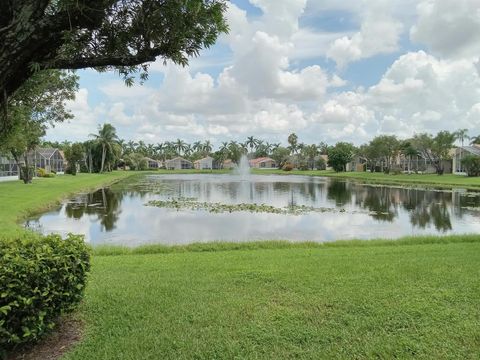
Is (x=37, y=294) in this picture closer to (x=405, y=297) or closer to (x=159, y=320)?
(x=159, y=320)

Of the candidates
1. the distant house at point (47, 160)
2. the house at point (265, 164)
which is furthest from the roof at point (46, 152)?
the house at point (265, 164)

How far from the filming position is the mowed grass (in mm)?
4586

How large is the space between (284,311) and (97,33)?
405 centimetres

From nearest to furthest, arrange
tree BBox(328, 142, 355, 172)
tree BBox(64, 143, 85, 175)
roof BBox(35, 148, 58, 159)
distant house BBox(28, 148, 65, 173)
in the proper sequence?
distant house BBox(28, 148, 65, 173) < roof BBox(35, 148, 58, 159) < tree BBox(64, 143, 85, 175) < tree BBox(328, 142, 355, 172)

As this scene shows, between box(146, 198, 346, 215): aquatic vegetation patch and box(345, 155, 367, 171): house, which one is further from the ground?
box(345, 155, 367, 171): house

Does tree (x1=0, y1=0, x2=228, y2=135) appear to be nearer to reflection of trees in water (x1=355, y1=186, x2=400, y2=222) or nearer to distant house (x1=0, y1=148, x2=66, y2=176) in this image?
reflection of trees in water (x1=355, y1=186, x2=400, y2=222)

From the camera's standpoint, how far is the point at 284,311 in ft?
18.2

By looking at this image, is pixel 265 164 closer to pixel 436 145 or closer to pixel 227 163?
pixel 227 163

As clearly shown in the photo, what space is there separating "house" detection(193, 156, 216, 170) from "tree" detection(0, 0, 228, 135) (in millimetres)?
127333

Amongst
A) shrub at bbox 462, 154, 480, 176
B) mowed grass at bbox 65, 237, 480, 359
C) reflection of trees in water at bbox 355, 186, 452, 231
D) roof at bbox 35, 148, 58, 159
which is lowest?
reflection of trees in water at bbox 355, 186, 452, 231

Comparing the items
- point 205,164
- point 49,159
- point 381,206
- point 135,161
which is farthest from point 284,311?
point 205,164

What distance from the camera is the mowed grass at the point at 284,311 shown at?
181 inches

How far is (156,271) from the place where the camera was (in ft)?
26.4

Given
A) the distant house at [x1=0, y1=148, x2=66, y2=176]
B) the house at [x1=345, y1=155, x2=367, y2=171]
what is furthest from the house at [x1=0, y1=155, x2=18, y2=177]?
the house at [x1=345, y1=155, x2=367, y2=171]
